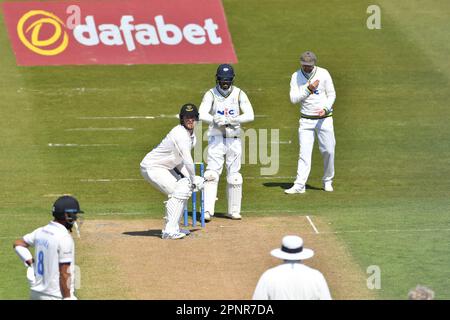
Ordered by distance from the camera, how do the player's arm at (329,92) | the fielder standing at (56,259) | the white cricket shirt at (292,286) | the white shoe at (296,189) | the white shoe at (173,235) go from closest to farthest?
the white cricket shirt at (292,286) < the fielder standing at (56,259) < the white shoe at (173,235) < the player's arm at (329,92) < the white shoe at (296,189)

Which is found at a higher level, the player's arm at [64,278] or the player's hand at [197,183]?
the player's hand at [197,183]

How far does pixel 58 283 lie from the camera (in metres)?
12.5

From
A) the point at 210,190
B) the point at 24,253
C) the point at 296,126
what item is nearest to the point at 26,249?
the point at 24,253

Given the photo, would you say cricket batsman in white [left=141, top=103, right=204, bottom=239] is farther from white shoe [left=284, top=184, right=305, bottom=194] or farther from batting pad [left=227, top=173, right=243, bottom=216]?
white shoe [left=284, top=184, right=305, bottom=194]

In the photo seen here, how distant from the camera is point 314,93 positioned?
850 inches

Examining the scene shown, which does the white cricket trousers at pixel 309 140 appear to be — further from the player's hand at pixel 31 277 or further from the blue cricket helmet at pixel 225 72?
the player's hand at pixel 31 277

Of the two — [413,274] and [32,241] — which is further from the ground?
[32,241]

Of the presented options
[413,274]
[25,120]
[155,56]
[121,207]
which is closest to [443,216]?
[413,274]

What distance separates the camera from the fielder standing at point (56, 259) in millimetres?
12414

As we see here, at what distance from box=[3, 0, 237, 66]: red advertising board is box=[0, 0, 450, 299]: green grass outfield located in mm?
451

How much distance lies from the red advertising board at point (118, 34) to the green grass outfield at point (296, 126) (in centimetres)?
45

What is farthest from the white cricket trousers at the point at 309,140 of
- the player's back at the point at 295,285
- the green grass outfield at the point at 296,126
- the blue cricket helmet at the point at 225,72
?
the player's back at the point at 295,285

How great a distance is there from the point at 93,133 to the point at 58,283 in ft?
46.1

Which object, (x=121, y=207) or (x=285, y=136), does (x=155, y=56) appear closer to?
(x=285, y=136)
